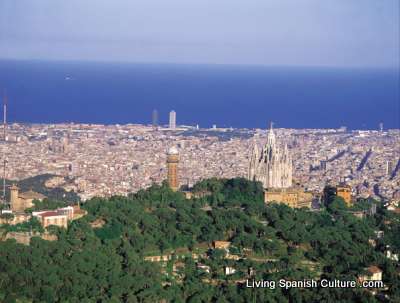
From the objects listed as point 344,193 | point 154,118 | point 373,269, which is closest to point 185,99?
point 154,118

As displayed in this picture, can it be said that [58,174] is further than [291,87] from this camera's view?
No

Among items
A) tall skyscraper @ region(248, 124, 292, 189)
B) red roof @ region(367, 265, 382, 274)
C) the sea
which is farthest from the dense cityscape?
red roof @ region(367, 265, 382, 274)

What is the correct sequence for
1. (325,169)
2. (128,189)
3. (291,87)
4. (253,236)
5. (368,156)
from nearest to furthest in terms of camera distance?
(253,236) < (128,189) < (325,169) < (368,156) < (291,87)

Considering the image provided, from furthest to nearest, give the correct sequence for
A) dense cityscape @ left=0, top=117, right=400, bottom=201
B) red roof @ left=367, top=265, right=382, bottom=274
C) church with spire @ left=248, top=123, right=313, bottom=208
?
dense cityscape @ left=0, top=117, right=400, bottom=201 → church with spire @ left=248, top=123, right=313, bottom=208 → red roof @ left=367, top=265, right=382, bottom=274

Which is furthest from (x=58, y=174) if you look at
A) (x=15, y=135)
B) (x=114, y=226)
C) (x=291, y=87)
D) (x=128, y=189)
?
(x=291, y=87)

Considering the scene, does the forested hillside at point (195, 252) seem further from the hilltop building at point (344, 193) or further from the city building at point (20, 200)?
the city building at point (20, 200)

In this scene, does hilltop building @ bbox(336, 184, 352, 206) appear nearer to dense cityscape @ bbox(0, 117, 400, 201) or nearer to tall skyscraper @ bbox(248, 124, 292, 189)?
tall skyscraper @ bbox(248, 124, 292, 189)

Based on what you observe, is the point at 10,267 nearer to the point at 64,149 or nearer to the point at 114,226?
the point at 114,226
